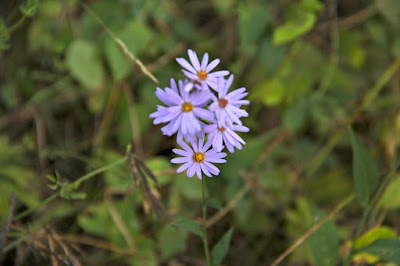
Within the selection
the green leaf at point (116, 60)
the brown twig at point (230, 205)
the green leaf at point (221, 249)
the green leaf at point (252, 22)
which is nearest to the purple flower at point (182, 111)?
the green leaf at point (221, 249)

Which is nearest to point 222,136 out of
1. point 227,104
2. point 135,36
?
point 227,104

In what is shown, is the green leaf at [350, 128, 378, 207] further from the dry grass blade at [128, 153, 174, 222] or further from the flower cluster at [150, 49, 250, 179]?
the dry grass blade at [128, 153, 174, 222]

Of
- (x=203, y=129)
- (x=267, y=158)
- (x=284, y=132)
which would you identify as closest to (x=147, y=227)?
(x=267, y=158)

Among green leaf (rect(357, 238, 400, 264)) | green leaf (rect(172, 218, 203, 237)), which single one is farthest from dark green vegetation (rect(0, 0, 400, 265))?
green leaf (rect(172, 218, 203, 237))

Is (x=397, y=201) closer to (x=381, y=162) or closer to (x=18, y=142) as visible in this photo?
(x=381, y=162)

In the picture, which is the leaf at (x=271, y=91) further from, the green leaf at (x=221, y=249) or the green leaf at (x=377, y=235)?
the green leaf at (x=221, y=249)

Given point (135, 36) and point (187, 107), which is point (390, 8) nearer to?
point (135, 36)
